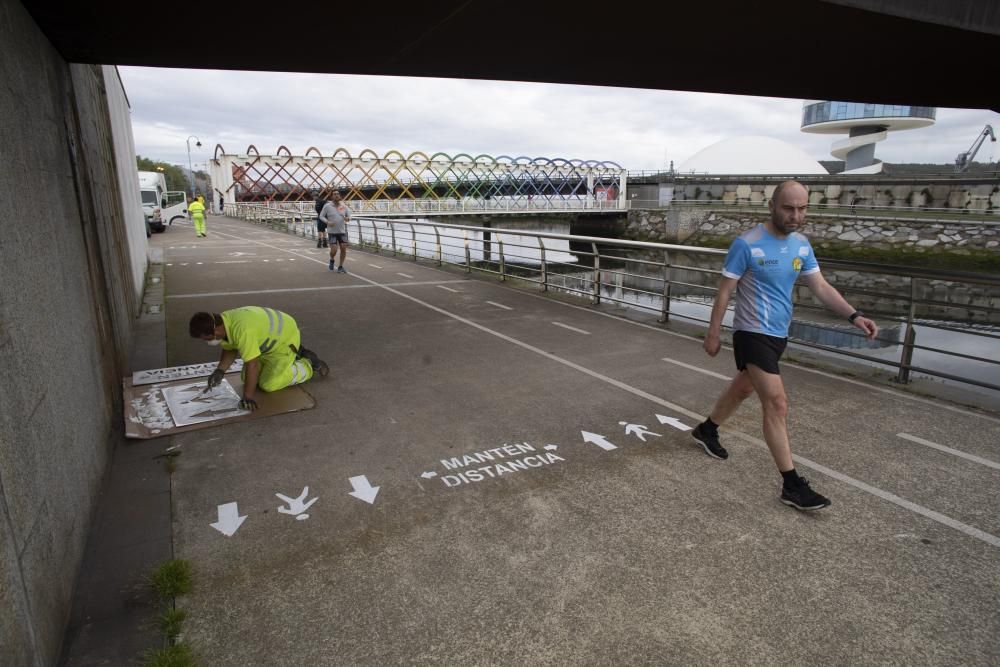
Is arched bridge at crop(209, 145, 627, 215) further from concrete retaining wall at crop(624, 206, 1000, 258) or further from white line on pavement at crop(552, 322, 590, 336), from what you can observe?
white line on pavement at crop(552, 322, 590, 336)

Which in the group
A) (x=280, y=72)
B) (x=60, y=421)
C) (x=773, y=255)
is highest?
(x=280, y=72)

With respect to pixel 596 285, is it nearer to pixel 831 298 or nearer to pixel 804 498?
pixel 831 298

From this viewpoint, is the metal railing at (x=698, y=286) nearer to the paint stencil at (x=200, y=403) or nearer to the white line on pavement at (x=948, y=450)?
the white line on pavement at (x=948, y=450)

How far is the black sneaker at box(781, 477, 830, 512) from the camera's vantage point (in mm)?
3758

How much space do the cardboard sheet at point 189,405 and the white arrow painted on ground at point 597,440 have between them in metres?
2.71

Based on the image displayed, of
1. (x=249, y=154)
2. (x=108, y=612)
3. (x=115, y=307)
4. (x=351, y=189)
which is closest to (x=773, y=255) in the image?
(x=108, y=612)

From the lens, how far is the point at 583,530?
3588 mm

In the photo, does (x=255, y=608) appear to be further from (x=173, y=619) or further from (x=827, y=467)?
(x=827, y=467)

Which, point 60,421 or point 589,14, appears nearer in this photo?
point 60,421

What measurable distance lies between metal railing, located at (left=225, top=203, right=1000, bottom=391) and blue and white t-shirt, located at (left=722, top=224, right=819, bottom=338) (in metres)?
0.71

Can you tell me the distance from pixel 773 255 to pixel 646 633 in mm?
2593

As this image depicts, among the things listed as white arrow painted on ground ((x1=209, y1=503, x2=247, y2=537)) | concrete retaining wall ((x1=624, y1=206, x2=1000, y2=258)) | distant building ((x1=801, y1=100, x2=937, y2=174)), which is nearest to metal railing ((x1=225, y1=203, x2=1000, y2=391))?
white arrow painted on ground ((x1=209, y1=503, x2=247, y2=537))

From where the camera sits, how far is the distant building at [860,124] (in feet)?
303

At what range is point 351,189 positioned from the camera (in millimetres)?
84125
